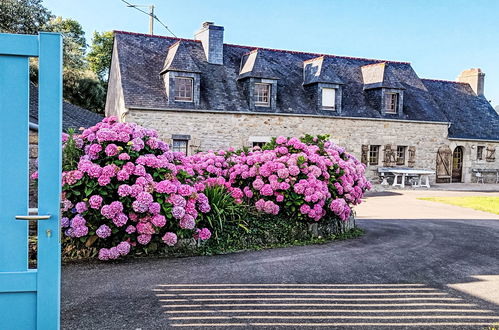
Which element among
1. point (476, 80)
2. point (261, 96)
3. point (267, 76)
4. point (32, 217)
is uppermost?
point (476, 80)

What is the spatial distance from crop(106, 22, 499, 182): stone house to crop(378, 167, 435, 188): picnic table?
18.6 inches

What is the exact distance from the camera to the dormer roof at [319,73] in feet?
71.7

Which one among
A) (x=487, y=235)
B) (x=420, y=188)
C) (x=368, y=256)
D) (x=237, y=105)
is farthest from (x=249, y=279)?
(x=420, y=188)

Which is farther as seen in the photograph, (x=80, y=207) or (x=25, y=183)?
(x=80, y=207)

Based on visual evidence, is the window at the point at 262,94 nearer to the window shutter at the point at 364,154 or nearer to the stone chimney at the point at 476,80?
the window shutter at the point at 364,154

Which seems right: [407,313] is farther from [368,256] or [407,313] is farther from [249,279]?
[368,256]

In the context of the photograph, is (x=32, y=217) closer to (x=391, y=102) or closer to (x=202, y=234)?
(x=202, y=234)

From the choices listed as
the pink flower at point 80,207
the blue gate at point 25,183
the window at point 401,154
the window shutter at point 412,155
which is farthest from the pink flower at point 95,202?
the window shutter at point 412,155

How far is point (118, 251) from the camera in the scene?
543 cm

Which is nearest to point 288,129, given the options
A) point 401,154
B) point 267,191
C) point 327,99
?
point 327,99

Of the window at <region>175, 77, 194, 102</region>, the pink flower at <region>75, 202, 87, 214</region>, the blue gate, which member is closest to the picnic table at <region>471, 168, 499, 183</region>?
the window at <region>175, 77, 194, 102</region>

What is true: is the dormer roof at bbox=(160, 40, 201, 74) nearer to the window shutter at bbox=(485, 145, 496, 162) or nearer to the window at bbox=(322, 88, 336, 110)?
the window at bbox=(322, 88, 336, 110)

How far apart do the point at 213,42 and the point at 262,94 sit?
359cm

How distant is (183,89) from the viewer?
1944 centimetres
